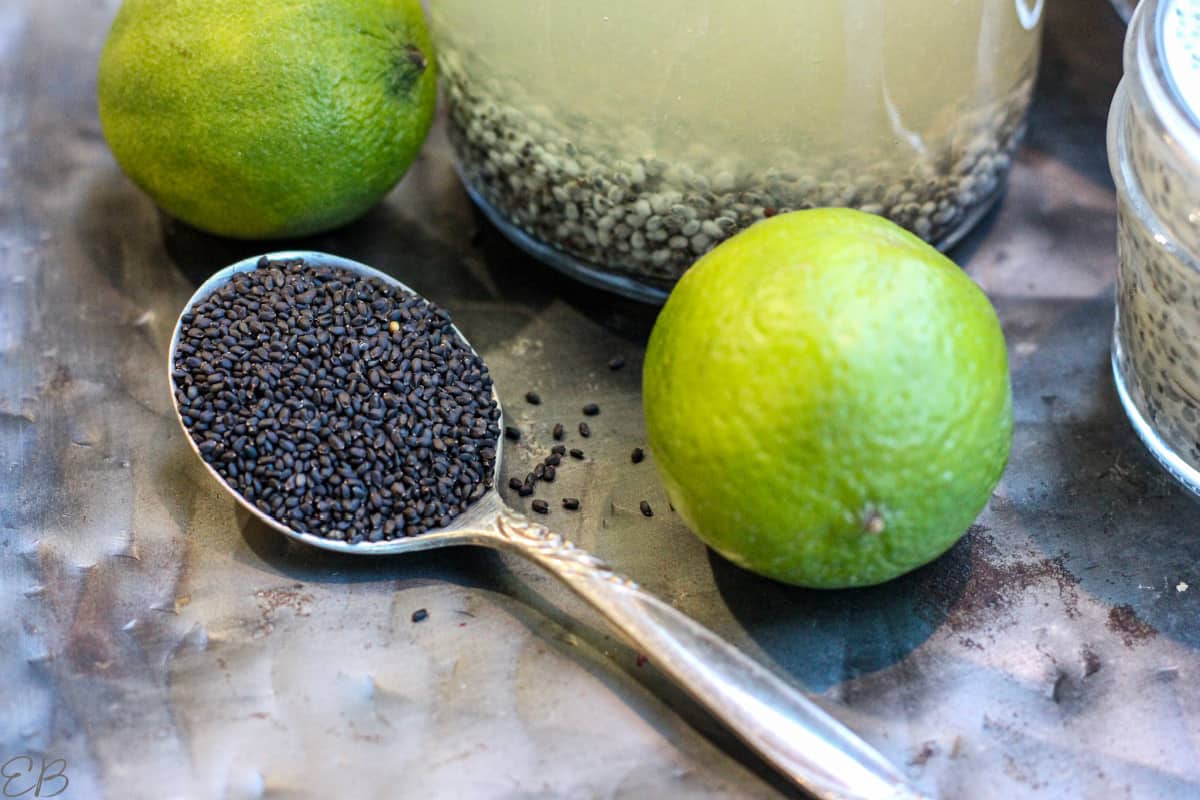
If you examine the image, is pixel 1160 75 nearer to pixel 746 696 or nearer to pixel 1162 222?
pixel 1162 222

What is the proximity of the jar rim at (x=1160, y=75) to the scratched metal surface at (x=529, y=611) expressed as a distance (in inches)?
8.0

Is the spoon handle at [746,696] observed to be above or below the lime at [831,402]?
below

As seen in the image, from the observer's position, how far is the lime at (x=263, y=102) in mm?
698

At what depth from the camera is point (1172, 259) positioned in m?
0.59

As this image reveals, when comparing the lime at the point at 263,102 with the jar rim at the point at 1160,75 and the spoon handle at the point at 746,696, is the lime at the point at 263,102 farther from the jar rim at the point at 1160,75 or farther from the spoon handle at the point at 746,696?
the jar rim at the point at 1160,75

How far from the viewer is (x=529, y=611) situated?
24.9 inches

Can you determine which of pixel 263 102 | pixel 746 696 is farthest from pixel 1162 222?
pixel 263 102

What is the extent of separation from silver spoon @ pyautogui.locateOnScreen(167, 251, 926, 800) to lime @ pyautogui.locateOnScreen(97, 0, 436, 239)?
0.66 feet

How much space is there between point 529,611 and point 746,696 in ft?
0.43

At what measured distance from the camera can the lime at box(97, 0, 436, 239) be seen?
70 cm

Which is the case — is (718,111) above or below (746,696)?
above
